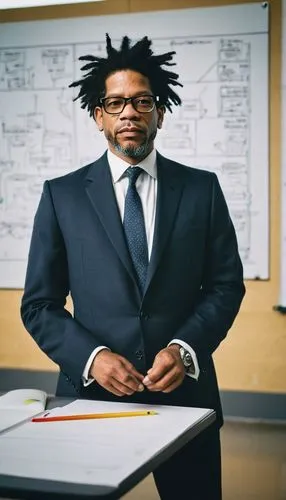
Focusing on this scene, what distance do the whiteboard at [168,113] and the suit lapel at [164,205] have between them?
7.14ft

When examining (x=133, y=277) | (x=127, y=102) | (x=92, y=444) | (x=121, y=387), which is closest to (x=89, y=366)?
(x=121, y=387)

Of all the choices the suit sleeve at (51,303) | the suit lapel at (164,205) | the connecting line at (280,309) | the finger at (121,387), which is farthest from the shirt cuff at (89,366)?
the connecting line at (280,309)

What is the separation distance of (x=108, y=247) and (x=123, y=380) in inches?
16.7

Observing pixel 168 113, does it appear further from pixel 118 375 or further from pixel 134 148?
pixel 118 375

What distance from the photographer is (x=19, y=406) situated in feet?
5.30

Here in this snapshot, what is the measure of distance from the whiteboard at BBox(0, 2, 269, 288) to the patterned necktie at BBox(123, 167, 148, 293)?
7.36ft

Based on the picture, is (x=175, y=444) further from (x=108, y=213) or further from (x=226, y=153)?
(x=226, y=153)

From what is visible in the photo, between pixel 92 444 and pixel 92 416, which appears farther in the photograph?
pixel 92 416

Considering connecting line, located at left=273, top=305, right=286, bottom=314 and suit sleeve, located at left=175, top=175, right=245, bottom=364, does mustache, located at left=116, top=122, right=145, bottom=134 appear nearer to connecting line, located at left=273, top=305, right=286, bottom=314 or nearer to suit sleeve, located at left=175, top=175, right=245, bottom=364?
suit sleeve, located at left=175, top=175, right=245, bottom=364

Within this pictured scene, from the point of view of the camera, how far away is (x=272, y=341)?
4176mm

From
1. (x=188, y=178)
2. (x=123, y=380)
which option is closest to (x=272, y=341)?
(x=188, y=178)

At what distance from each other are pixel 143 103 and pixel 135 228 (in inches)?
12.3

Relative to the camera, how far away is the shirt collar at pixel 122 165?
1969 millimetres

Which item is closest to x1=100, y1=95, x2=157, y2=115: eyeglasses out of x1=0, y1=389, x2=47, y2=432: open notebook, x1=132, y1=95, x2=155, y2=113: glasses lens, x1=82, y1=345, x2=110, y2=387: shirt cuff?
x1=132, y1=95, x2=155, y2=113: glasses lens
